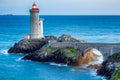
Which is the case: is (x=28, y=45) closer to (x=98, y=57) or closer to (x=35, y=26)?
(x=35, y=26)

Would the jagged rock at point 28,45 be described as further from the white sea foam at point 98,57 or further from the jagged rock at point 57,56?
the white sea foam at point 98,57

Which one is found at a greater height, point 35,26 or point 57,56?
point 35,26

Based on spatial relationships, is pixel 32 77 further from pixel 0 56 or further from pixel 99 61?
pixel 0 56

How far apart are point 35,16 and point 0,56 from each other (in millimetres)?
10896

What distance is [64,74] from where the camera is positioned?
57844mm

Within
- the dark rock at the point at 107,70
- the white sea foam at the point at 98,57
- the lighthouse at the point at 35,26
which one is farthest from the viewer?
the lighthouse at the point at 35,26

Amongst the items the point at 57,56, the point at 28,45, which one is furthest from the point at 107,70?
the point at 28,45

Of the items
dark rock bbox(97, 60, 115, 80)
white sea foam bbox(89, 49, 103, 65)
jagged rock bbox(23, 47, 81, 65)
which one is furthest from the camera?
jagged rock bbox(23, 47, 81, 65)

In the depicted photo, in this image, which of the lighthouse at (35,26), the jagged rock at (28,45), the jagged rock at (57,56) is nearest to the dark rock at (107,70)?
the jagged rock at (57,56)

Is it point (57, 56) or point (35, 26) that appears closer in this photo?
point (57, 56)

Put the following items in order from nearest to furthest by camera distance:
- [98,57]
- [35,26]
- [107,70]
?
[107,70]
[98,57]
[35,26]

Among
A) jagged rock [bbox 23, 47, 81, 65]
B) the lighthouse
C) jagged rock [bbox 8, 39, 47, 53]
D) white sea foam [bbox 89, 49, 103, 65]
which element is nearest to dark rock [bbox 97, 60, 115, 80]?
white sea foam [bbox 89, 49, 103, 65]

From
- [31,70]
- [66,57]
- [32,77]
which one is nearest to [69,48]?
[66,57]

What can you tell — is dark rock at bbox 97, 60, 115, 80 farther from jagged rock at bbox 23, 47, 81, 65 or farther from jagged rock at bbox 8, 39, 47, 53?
jagged rock at bbox 8, 39, 47, 53
